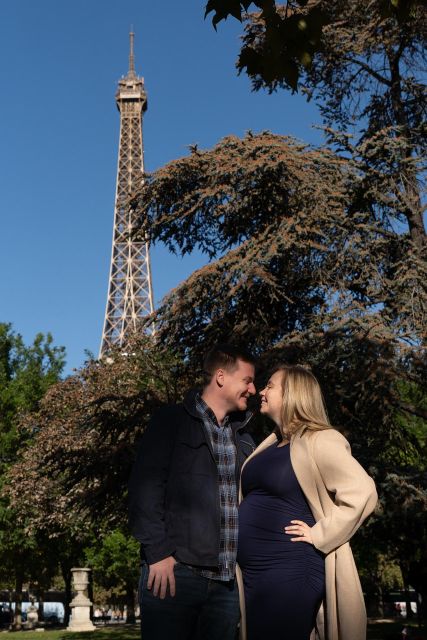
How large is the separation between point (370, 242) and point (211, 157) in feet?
8.12

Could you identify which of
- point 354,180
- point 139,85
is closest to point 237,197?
point 354,180

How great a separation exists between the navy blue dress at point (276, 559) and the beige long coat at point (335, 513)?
0.04m

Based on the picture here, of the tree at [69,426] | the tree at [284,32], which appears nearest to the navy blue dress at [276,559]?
the tree at [284,32]

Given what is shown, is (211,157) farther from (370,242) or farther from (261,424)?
(261,424)

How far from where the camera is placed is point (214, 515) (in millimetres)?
3230

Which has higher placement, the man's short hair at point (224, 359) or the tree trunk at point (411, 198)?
the tree trunk at point (411, 198)

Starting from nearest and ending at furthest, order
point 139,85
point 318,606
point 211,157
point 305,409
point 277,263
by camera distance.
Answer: point 318,606, point 305,409, point 277,263, point 211,157, point 139,85

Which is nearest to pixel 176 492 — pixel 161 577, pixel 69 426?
pixel 161 577

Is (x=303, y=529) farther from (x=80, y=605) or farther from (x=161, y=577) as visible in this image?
(x=80, y=605)

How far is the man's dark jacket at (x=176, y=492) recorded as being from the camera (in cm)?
310

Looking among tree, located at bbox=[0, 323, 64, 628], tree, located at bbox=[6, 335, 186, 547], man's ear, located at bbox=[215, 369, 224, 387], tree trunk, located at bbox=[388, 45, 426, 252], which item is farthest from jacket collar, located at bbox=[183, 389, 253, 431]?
tree, located at bbox=[0, 323, 64, 628]

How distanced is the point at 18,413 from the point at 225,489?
1090 inches

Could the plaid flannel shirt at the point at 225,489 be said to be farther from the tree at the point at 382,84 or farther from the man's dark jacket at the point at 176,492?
the tree at the point at 382,84

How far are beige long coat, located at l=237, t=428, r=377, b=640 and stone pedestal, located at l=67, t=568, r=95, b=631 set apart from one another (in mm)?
26688
